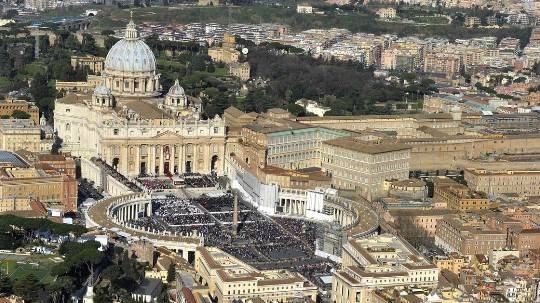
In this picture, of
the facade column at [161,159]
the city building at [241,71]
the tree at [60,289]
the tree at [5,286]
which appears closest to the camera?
the tree at [60,289]

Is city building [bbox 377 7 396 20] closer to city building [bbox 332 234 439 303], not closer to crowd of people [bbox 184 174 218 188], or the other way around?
crowd of people [bbox 184 174 218 188]

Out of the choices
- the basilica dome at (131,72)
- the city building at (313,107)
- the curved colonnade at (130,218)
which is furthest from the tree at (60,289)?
the city building at (313,107)

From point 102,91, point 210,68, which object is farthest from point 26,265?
point 210,68

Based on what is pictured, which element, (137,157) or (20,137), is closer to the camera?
(137,157)

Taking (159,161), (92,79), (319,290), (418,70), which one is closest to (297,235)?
(319,290)

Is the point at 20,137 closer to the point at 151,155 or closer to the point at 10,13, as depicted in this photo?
the point at 151,155

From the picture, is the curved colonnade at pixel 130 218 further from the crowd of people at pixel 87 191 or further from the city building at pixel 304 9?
the city building at pixel 304 9

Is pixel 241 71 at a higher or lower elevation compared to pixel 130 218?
higher

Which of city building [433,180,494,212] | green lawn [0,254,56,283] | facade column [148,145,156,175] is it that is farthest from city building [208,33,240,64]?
green lawn [0,254,56,283]
